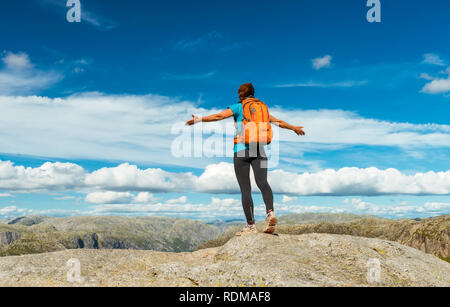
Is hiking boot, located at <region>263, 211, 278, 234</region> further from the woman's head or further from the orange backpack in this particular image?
the woman's head

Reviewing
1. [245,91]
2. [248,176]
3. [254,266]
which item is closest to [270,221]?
[248,176]

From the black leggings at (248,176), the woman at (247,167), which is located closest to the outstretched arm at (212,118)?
the woman at (247,167)

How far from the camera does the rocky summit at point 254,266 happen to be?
30.6ft

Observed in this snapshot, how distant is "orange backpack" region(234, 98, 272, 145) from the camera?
1268 cm

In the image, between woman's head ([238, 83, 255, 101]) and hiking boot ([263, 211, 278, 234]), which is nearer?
hiking boot ([263, 211, 278, 234])

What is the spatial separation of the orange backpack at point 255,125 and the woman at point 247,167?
0.73ft

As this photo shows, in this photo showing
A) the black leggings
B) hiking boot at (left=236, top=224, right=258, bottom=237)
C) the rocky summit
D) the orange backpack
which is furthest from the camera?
hiking boot at (left=236, top=224, right=258, bottom=237)

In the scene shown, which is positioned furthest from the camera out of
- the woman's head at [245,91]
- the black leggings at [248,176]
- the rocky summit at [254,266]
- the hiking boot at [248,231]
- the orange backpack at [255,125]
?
the woman's head at [245,91]

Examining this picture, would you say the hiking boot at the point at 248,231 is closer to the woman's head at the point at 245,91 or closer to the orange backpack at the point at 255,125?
the orange backpack at the point at 255,125

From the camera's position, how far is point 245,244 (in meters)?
12.2

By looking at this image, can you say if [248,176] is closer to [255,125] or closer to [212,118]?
[255,125]

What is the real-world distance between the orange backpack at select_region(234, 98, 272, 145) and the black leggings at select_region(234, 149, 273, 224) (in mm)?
478

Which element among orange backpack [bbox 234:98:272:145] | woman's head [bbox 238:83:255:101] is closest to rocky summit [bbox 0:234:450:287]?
orange backpack [bbox 234:98:272:145]
